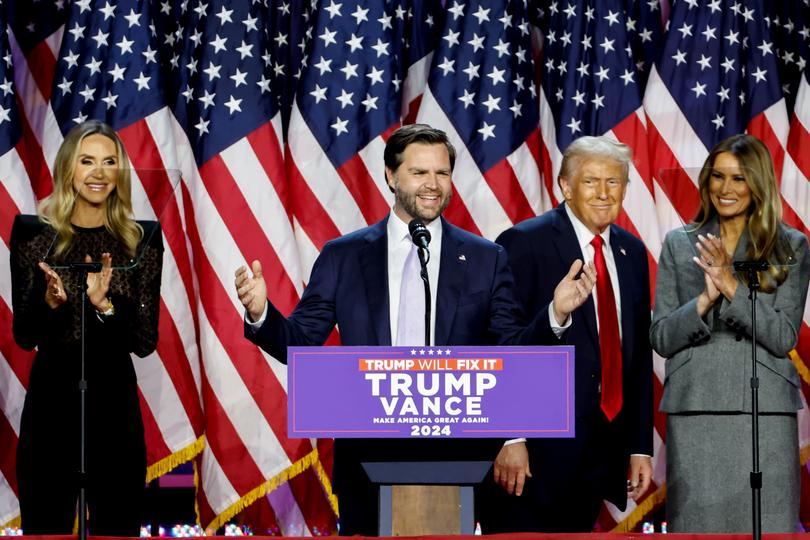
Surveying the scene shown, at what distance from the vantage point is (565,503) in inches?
174

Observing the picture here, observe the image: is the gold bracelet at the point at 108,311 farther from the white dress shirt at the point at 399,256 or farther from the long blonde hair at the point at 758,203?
the long blonde hair at the point at 758,203

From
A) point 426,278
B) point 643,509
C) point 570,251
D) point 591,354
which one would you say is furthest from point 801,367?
point 426,278

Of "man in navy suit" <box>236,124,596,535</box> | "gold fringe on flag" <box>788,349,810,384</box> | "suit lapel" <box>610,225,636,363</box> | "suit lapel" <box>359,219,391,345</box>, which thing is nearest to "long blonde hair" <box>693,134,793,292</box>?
"suit lapel" <box>610,225,636,363</box>

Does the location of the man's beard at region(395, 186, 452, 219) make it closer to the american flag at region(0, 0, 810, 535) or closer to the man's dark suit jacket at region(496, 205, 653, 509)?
the man's dark suit jacket at region(496, 205, 653, 509)

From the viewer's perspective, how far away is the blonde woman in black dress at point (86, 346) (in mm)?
4180

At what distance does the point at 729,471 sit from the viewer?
4.33 meters

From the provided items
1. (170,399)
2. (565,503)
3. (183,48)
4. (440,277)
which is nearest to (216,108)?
(183,48)

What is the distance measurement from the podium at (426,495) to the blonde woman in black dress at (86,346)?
1.32 metres

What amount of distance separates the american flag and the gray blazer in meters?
0.74

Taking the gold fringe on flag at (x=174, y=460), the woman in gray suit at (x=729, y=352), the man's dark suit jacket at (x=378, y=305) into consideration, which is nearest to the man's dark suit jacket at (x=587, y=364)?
the woman in gray suit at (x=729, y=352)

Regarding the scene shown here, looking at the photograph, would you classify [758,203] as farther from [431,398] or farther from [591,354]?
[431,398]

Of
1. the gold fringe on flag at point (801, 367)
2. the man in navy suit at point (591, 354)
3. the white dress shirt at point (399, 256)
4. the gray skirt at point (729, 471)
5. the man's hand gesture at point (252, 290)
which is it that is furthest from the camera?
the gold fringe on flag at point (801, 367)

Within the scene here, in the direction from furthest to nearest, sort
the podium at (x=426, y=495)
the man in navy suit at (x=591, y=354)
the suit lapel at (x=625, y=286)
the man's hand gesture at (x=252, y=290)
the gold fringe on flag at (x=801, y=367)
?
the gold fringe on flag at (x=801, y=367) < the suit lapel at (x=625, y=286) < the man in navy suit at (x=591, y=354) < the man's hand gesture at (x=252, y=290) < the podium at (x=426, y=495)

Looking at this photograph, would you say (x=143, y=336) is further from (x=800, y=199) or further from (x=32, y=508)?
(x=800, y=199)
